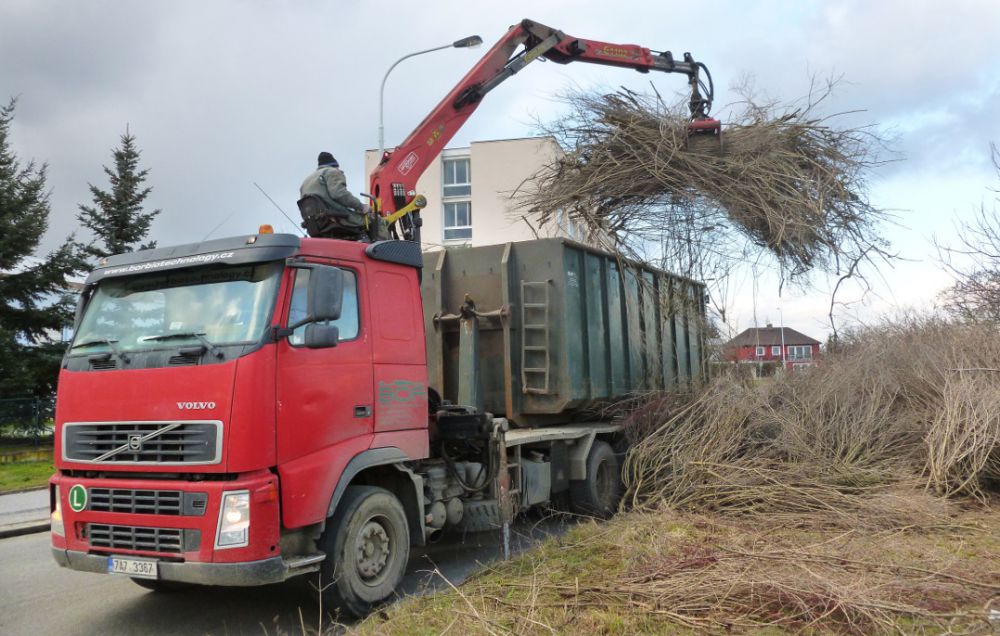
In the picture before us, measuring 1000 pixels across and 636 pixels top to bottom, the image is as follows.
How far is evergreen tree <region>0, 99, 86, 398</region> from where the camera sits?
1619 centimetres

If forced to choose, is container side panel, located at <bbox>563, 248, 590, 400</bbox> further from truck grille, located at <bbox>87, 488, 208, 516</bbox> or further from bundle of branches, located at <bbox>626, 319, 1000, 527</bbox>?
truck grille, located at <bbox>87, 488, 208, 516</bbox>

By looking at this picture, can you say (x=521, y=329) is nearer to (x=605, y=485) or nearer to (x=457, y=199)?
(x=605, y=485)

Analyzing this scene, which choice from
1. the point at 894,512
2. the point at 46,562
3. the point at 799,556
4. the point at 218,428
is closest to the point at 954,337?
the point at 894,512

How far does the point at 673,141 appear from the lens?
8078 mm

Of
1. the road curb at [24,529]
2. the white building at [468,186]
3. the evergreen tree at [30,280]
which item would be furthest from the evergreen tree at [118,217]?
the white building at [468,186]

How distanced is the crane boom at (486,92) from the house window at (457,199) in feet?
119

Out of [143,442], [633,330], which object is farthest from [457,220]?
[143,442]

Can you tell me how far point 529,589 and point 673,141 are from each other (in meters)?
5.19

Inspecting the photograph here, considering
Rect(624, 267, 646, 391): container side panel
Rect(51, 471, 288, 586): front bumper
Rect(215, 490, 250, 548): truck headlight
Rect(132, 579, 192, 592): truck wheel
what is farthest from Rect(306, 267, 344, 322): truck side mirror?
Rect(624, 267, 646, 391): container side panel

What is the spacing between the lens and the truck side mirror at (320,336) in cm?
471

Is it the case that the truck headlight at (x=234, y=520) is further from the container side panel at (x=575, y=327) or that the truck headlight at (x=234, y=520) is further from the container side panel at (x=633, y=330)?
the container side panel at (x=633, y=330)

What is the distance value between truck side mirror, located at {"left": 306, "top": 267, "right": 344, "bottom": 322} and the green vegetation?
370 inches

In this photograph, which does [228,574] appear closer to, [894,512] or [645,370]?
[894,512]

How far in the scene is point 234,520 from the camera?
14.1 feet
